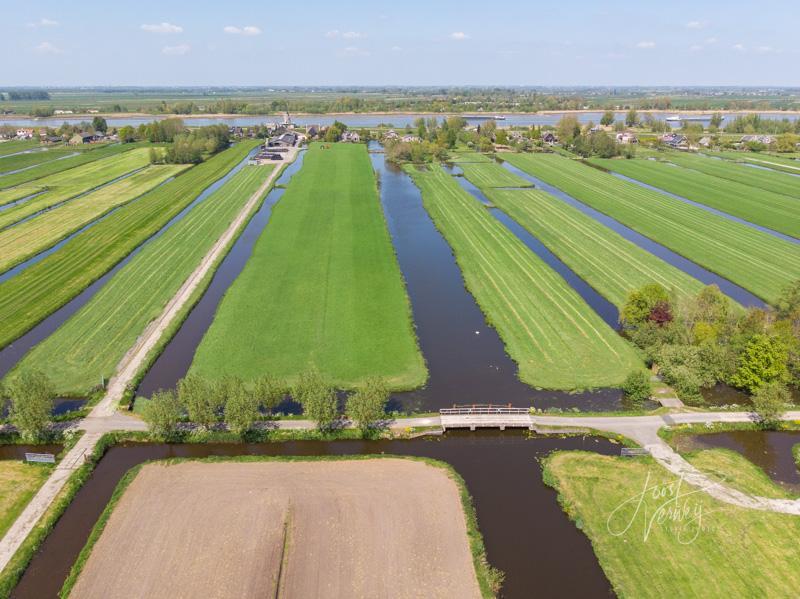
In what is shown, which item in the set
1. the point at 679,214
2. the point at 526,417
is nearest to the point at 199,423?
the point at 526,417

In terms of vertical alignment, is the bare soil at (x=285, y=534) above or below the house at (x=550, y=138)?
below

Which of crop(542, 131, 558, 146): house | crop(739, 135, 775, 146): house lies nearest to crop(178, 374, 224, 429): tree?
crop(542, 131, 558, 146): house

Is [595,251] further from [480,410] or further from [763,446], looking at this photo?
[480,410]

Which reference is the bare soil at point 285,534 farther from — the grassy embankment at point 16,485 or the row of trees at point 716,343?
Result: the row of trees at point 716,343

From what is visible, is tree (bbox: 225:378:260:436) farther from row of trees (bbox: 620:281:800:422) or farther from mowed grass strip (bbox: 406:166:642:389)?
row of trees (bbox: 620:281:800:422)

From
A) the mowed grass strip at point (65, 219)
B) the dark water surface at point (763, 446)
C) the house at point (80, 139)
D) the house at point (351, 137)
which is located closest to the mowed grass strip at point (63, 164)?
the house at point (80, 139)
